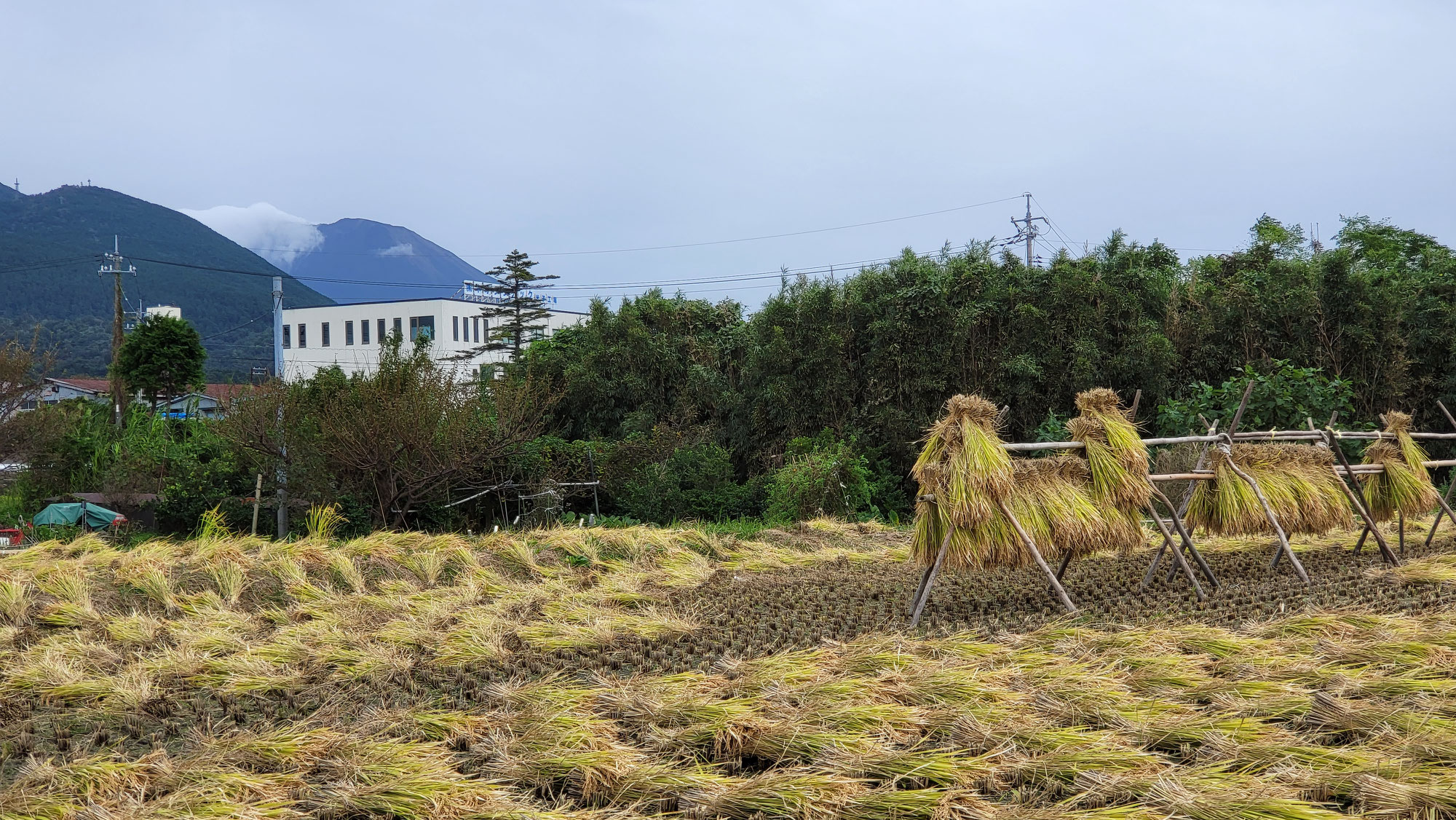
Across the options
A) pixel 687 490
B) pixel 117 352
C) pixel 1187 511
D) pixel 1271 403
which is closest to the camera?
pixel 1187 511

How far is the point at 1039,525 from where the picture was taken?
546cm

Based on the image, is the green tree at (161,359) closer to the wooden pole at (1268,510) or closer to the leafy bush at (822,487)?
the leafy bush at (822,487)

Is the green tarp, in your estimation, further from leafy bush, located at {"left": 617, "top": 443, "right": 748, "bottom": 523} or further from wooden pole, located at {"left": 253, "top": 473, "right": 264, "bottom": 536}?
leafy bush, located at {"left": 617, "top": 443, "right": 748, "bottom": 523}

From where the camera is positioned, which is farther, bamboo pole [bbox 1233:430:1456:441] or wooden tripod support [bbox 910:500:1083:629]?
bamboo pole [bbox 1233:430:1456:441]

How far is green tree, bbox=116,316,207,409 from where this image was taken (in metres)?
19.6

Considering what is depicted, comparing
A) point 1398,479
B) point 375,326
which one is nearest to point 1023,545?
point 1398,479

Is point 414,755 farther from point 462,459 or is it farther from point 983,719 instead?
point 462,459

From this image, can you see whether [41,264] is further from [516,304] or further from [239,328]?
[516,304]

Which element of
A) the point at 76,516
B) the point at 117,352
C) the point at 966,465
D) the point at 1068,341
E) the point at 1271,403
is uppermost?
the point at 117,352

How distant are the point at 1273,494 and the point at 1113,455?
1.50 meters

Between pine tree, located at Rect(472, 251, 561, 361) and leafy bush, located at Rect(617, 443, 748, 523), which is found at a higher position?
pine tree, located at Rect(472, 251, 561, 361)

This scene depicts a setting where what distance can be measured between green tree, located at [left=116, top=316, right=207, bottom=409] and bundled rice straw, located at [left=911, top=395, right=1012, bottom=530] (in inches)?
730

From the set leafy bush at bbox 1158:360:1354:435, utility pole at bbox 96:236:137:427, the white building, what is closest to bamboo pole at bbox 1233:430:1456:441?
leafy bush at bbox 1158:360:1354:435

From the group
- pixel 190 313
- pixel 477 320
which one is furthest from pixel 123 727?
pixel 190 313
